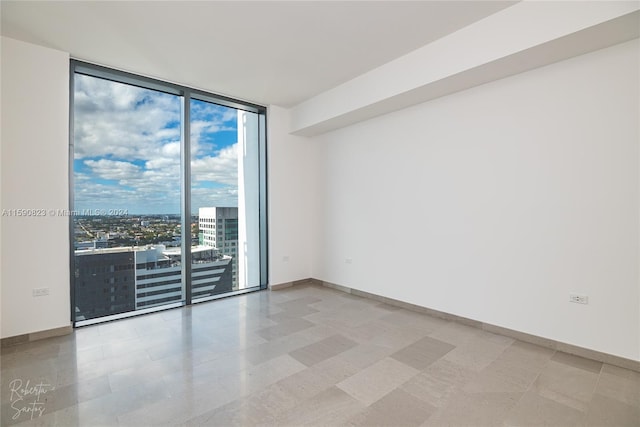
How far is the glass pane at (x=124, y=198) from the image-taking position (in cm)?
379

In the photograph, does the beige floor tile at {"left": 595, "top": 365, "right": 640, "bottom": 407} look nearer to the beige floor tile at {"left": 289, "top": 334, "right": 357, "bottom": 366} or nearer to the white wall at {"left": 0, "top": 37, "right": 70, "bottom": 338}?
the beige floor tile at {"left": 289, "top": 334, "right": 357, "bottom": 366}

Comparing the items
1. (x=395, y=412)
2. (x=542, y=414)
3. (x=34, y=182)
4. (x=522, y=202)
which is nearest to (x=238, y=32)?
(x=34, y=182)

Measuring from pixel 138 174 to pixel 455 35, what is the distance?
166 inches

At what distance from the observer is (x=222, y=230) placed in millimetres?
5008

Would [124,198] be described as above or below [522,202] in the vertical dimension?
above

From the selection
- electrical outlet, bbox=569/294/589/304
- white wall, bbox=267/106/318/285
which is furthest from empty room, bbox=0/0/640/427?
white wall, bbox=267/106/318/285

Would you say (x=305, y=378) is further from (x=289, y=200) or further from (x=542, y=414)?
(x=289, y=200)

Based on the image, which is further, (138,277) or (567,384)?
(138,277)

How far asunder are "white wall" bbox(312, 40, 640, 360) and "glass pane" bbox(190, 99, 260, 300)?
2.06 metres

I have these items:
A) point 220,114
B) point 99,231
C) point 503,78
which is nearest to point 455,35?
point 503,78

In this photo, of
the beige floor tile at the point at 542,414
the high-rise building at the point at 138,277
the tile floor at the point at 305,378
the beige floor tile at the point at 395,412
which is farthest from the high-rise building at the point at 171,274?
the beige floor tile at the point at 542,414

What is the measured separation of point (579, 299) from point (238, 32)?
166 inches

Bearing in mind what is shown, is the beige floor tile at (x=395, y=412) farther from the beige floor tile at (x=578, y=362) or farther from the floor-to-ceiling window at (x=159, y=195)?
the floor-to-ceiling window at (x=159, y=195)

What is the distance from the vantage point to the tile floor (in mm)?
2068
